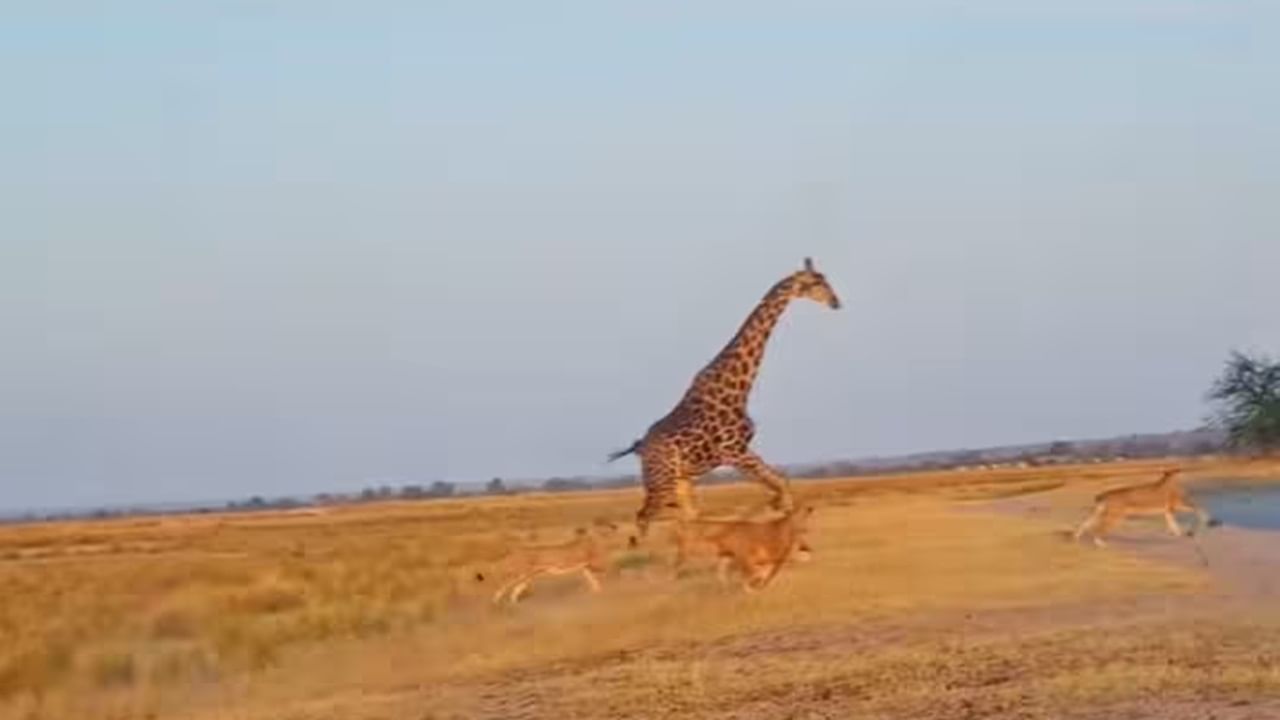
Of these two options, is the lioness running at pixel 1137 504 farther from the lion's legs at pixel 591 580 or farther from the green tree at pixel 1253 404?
the green tree at pixel 1253 404

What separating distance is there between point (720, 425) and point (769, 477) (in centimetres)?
110

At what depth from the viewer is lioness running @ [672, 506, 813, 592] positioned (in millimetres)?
22484

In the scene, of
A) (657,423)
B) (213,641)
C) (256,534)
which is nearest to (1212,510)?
(657,423)

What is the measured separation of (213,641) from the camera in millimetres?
26391

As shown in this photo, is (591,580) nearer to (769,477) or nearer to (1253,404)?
(769,477)

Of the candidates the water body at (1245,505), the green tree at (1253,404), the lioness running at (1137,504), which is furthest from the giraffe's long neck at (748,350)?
the green tree at (1253,404)

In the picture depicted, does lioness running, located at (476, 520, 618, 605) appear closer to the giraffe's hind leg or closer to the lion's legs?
the lion's legs

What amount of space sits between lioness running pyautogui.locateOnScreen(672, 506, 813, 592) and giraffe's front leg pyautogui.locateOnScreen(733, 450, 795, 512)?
6.92 ft

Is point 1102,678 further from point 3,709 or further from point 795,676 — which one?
point 3,709

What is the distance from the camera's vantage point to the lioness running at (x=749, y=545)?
22484 mm

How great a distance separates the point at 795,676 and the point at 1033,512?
2605cm

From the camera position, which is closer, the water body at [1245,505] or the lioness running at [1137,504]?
the lioness running at [1137,504]

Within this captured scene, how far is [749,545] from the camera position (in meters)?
22.5

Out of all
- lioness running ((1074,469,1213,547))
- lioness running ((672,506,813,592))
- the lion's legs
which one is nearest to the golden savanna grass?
the lion's legs
